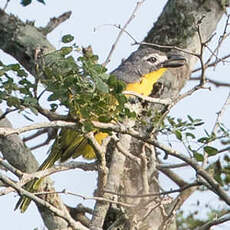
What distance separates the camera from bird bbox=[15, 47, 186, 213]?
592 cm

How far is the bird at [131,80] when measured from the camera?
592 centimetres

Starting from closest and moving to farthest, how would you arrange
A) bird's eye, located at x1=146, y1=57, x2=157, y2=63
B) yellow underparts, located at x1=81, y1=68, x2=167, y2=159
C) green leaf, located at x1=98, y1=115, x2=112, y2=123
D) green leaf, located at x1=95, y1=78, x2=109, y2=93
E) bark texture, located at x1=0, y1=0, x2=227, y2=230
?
green leaf, located at x1=95, y1=78, x2=109, y2=93
green leaf, located at x1=98, y1=115, x2=112, y2=123
bark texture, located at x1=0, y1=0, x2=227, y2=230
yellow underparts, located at x1=81, y1=68, x2=167, y2=159
bird's eye, located at x1=146, y1=57, x2=157, y2=63

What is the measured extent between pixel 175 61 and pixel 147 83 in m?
0.32

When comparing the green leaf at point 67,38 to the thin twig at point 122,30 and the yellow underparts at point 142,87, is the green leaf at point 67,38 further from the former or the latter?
the yellow underparts at point 142,87

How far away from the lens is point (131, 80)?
643cm

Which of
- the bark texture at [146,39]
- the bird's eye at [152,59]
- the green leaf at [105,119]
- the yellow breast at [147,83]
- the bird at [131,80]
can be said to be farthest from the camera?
the bird's eye at [152,59]

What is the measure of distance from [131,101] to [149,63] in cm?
181

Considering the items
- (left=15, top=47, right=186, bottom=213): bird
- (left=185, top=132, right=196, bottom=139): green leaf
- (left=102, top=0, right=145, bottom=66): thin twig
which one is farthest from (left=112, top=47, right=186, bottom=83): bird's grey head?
(left=185, top=132, right=196, bottom=139): green leaf

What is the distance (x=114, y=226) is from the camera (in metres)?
4.34

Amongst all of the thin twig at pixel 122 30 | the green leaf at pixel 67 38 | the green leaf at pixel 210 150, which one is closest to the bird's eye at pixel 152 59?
the thin twig at pixel 122 30

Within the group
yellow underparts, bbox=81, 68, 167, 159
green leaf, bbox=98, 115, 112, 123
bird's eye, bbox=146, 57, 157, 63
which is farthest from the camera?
bird's eye, bbox=146, 57, 157, 63

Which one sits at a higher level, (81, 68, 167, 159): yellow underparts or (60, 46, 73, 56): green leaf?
(81, 68, 167, 159): yellow underparts

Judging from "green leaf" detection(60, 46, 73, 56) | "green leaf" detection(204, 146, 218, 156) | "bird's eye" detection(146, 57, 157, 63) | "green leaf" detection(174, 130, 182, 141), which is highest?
"bird's eye" detection(146, 57, 157, 63)

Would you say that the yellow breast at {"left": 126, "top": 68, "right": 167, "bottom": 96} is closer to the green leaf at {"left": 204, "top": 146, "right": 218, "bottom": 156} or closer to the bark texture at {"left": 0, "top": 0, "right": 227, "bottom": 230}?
the bark texture at {"left": 0, "top": 0, "right": 227, "bottom": 230}
